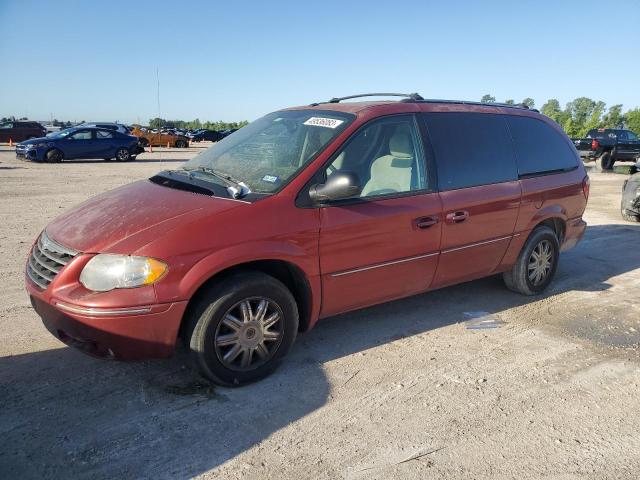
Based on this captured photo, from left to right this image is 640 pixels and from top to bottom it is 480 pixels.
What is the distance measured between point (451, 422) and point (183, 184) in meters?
2.42

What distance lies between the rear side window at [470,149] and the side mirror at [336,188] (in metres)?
1.04

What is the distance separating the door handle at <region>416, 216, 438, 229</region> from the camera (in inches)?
163

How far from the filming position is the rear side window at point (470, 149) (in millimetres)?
4422

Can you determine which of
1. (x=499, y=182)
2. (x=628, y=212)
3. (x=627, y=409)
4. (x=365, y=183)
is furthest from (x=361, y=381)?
(x=628, y=212)

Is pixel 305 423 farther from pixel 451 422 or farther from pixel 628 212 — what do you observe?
pixel 628 212

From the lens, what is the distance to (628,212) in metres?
9.91

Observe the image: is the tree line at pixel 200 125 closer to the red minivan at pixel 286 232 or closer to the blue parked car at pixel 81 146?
the blue parked car at pixel 81 146

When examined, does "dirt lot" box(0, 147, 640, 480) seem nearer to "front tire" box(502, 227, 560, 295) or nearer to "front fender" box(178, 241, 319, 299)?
"front tire" box(502, 227, 560, 295)

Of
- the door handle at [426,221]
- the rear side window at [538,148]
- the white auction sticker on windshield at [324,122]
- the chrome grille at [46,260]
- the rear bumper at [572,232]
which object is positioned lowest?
the rear bumper at [572,232]

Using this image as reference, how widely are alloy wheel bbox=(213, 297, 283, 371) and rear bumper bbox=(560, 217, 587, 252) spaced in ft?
11.9

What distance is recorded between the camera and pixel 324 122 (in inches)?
163

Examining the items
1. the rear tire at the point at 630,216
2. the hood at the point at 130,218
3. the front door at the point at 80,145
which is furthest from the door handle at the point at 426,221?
the front door at the point at 80,145

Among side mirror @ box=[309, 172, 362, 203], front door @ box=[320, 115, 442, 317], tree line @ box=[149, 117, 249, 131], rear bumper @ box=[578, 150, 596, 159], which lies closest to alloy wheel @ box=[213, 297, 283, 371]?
front door @ box=[320, 115, 442, 317]

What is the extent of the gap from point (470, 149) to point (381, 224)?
1.31 meters
